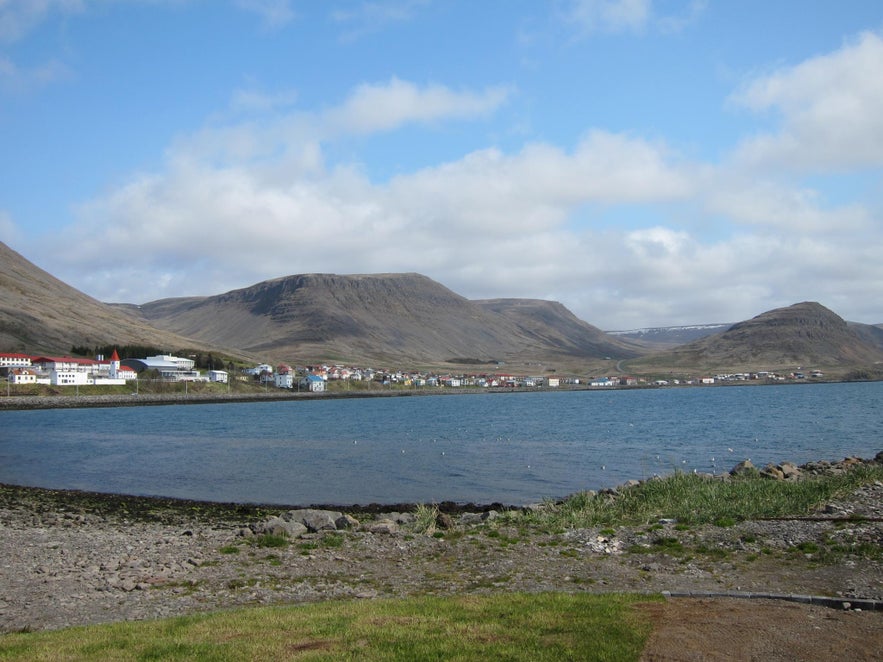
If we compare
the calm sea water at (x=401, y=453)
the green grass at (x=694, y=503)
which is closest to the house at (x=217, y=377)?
the calm sea water at (x=401, y=453)

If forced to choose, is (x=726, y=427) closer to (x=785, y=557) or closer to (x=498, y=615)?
(x=785, y=557)

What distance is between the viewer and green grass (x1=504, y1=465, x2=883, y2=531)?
1909cm

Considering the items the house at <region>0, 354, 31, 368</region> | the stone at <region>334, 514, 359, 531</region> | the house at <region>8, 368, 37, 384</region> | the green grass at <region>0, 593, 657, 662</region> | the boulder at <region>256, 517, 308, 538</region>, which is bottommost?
the stone at <region>334, 514, 359, 531</region>

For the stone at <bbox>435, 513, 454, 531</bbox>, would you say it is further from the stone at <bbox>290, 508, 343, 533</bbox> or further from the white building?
the white building

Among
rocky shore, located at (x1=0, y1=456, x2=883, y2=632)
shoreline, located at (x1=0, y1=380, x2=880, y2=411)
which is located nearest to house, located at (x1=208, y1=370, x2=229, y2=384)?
shoreline, located at (x1=0, y1=380, x2=880, y2=411)

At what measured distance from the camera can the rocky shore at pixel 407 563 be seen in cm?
1285

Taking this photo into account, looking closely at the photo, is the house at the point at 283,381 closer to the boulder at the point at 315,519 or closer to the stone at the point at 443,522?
the boulder at the point at 315,519

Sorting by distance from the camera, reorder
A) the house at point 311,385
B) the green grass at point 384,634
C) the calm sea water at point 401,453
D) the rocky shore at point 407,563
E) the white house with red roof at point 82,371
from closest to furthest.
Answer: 1. the green grass at point 384,634
2. the rocky shore at point 407,563
3. the calm sea water at point 401,453
4. the white house with red roof at point 82,371
5. the house at point 311,385

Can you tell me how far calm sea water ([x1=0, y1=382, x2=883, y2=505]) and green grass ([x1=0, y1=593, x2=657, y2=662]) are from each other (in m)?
20.9

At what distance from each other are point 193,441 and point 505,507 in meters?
44.0

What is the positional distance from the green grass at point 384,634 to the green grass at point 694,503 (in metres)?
8.18

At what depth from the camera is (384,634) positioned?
9.57 meters

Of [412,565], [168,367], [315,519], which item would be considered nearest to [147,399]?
[168,367]

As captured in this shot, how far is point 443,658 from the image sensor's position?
8.55m
